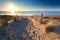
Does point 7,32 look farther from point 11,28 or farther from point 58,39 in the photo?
point 58,39

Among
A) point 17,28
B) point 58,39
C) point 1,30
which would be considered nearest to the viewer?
point 1,30

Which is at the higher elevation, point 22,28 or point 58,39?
point 22,28

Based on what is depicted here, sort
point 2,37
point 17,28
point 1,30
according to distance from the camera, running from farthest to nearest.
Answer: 1. point 17,28
2. point 1,30
3. point 2,37

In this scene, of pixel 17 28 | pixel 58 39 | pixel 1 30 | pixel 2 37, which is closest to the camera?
pixel 2 37

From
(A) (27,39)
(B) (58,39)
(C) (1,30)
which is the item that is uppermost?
(C) (1,30)

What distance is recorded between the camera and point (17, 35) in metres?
2.71

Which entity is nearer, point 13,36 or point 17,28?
point 13,36

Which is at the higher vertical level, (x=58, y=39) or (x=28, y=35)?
(x=28, y=35)

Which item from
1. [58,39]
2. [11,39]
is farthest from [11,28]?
[58,39]

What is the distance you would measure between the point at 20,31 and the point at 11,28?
A: 18 centimetres

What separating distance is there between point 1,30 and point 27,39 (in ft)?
1.64

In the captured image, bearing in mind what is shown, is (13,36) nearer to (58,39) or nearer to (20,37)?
(20,37)

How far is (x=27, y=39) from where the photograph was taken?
2744mm

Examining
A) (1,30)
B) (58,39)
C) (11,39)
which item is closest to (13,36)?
(11,39)
